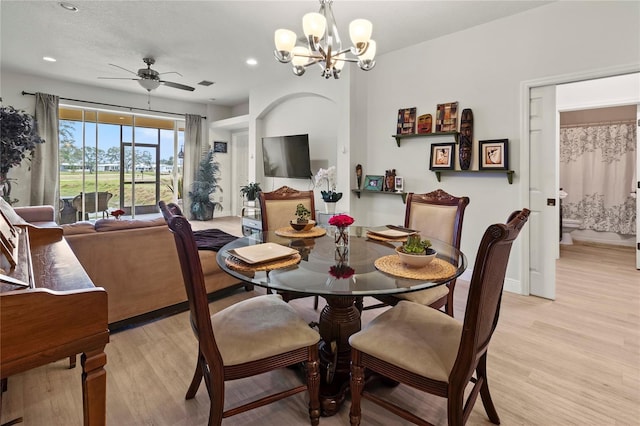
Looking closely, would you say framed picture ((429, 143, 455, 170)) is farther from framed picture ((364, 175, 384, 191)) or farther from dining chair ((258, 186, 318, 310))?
dining chair ((258, 186, 318, 310))

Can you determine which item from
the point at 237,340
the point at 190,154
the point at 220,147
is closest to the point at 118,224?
the point at 237,340

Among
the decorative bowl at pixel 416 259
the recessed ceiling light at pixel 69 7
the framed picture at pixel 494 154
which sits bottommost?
the decorative bowl at pixel 416 259

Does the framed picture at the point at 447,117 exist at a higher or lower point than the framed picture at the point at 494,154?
higher

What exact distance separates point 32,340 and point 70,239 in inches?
63.4

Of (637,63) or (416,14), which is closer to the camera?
(637,63)

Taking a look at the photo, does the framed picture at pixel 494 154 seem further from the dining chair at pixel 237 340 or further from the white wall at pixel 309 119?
the dining chair at pixel 237 340

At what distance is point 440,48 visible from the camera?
152 inches

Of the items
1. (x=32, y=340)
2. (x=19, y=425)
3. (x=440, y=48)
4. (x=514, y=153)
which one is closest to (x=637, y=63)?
(x=514, y=153)

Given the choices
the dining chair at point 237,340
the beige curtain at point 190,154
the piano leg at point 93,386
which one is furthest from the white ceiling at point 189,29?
the piano leg at point 93,386

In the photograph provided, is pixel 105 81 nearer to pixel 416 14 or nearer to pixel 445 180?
pixel 416 14

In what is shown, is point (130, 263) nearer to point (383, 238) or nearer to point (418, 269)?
point (383, 238)

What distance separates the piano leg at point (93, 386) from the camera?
3.40 ft

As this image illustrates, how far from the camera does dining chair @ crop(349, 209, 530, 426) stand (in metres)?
1.17

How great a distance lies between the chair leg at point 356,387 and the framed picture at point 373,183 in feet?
10.4
